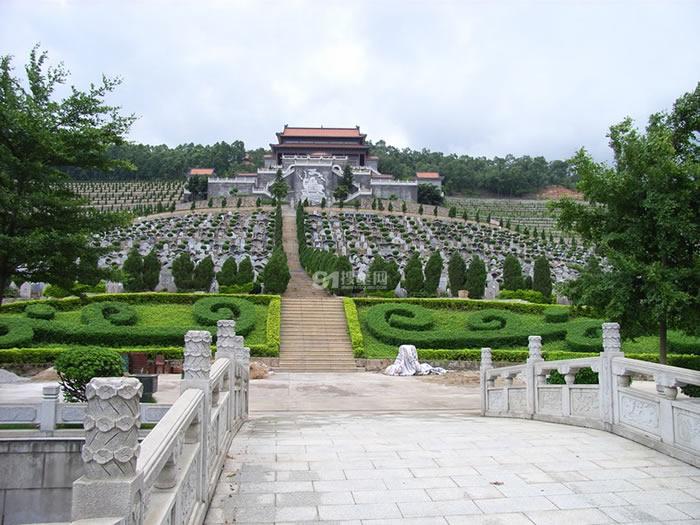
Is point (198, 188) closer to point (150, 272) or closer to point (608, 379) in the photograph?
point (150, 272)

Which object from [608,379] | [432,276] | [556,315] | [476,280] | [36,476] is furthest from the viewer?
[432,276]

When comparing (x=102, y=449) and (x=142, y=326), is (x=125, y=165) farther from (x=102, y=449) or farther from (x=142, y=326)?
(x=102, y=449)

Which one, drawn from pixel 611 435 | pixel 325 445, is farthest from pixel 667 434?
pixel 325 445

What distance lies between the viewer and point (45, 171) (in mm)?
10633

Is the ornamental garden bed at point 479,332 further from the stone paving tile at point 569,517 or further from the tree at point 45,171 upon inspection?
the stone paving tile at point 569,517

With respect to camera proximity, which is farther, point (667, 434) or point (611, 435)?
point (611, 435)

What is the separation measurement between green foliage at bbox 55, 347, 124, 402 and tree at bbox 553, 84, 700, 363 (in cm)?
752

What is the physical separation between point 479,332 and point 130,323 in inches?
426

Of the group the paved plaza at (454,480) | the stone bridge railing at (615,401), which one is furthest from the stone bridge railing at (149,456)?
the stone bridge railing at (615,401)

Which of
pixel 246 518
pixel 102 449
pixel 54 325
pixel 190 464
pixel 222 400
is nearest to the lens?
pixel 102 449

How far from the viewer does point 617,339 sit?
20.6 feet

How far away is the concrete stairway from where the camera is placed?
16.0 meters

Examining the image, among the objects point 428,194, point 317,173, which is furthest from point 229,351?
point 428,194

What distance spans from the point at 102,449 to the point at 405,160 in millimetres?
84477
